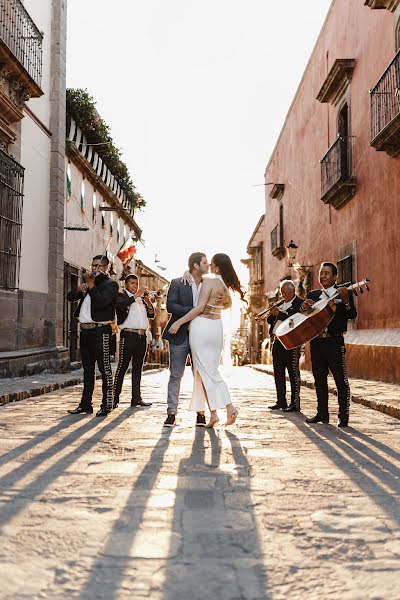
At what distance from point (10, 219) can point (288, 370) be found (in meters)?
6.31

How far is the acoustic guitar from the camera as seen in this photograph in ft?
22.3

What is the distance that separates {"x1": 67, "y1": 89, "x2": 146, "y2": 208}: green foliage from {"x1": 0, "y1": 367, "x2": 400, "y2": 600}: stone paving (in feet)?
51.8

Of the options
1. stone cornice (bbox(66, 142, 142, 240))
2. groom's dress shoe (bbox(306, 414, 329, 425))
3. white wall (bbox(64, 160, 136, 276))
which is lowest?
groom's dress shoe (bbox(306, 414, 329, 425))

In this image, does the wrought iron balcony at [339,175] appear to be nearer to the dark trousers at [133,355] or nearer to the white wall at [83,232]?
the white wall at [83,232]

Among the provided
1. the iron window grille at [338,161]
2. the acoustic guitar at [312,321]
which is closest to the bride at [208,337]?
the acoustic guitar at [312,321]

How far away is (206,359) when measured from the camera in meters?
6.64

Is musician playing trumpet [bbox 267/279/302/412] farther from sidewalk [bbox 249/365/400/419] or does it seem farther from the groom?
the groom

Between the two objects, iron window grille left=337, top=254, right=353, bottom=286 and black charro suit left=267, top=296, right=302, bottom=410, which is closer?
black charro suit left=267, top=296, right=302, bottom=410

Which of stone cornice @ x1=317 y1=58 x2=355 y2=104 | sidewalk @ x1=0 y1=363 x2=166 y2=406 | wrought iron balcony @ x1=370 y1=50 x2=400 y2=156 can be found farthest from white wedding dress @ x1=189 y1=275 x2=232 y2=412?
stone cornice @ x1=317 y1=58 x2=355 y2=104

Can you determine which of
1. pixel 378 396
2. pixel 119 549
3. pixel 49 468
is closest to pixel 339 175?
pixel 378 396

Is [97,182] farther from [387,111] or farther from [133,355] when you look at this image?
[133,355]

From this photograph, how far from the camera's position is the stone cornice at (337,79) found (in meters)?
15.5

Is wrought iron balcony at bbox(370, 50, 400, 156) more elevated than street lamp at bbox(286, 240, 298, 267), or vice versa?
wrought iron balcony at bbox(370, 50, 400, 156)

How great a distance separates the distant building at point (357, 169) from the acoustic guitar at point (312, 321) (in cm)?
454
